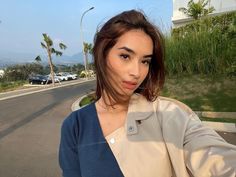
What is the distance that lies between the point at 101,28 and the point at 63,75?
4910 centimetres

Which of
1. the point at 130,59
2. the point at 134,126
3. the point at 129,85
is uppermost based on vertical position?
the point at 130,59

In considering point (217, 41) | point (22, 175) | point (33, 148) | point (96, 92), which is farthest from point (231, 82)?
point (96, 92)

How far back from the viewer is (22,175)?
5.08 meters

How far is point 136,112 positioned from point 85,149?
0.90ft

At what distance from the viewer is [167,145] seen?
Answer: 1205 mm

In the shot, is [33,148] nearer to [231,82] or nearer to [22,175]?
[22,175]

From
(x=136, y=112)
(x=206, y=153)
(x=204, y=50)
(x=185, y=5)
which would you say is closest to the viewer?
(x=206, y=153)

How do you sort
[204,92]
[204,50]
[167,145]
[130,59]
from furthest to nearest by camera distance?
[204,50] < [204,92] < [130,59] < [167,145]

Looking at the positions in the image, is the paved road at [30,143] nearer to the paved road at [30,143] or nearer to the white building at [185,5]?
the paved road at [30,143]

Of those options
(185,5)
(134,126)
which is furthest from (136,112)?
(185,5)

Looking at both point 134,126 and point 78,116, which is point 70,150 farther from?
point 134,126

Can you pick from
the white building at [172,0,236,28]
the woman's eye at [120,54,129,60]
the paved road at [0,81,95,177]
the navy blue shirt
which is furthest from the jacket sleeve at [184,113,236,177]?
the white building at [172,0,236,28]

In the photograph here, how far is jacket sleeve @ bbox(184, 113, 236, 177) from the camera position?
103cm

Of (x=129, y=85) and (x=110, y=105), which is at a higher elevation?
(x=129, y=85)
